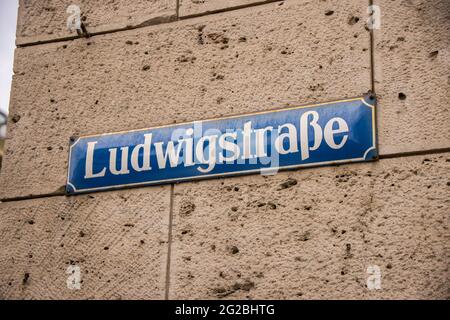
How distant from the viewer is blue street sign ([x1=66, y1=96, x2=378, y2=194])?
252 cm

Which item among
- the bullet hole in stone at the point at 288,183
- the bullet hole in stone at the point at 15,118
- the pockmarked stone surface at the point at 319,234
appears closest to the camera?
the pockmarked stone surface at the point at 319,234

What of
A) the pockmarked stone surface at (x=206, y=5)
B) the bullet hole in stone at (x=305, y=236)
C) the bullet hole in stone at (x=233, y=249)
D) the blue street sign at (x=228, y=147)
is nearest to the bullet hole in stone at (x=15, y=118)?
the blue street sign at (x=228, y=147)

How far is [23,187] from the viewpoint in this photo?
3.04m

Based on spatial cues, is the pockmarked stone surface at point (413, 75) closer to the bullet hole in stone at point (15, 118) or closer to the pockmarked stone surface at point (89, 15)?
the pockmarked stone surface at point (89, 15)

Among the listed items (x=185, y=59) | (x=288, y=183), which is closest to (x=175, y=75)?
(x=185, y=59)

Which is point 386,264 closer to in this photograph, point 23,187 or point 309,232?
point 309,232

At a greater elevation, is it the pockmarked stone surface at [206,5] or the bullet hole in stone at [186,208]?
the pockmarked stone surface at [206,5]

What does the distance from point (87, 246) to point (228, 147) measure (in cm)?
72

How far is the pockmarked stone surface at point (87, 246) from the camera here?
107 inches

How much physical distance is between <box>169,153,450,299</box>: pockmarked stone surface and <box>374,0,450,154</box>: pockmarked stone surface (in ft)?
0.30

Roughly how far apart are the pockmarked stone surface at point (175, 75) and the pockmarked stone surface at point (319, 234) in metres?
0.34

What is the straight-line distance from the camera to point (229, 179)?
2.67 meters

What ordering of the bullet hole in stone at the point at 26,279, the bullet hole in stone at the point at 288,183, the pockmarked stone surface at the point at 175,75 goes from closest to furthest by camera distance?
the bullet hole in stone at the point at 288,183 < the pockmarked stone surface at the point at 175,75 < the bullet hole in stone at the point at 26,279

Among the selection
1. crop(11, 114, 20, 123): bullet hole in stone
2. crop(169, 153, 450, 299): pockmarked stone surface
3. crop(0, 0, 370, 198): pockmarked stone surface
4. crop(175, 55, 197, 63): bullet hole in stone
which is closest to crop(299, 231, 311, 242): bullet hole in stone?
crop(169, 153, 450, 299): pockmarked stone surface
